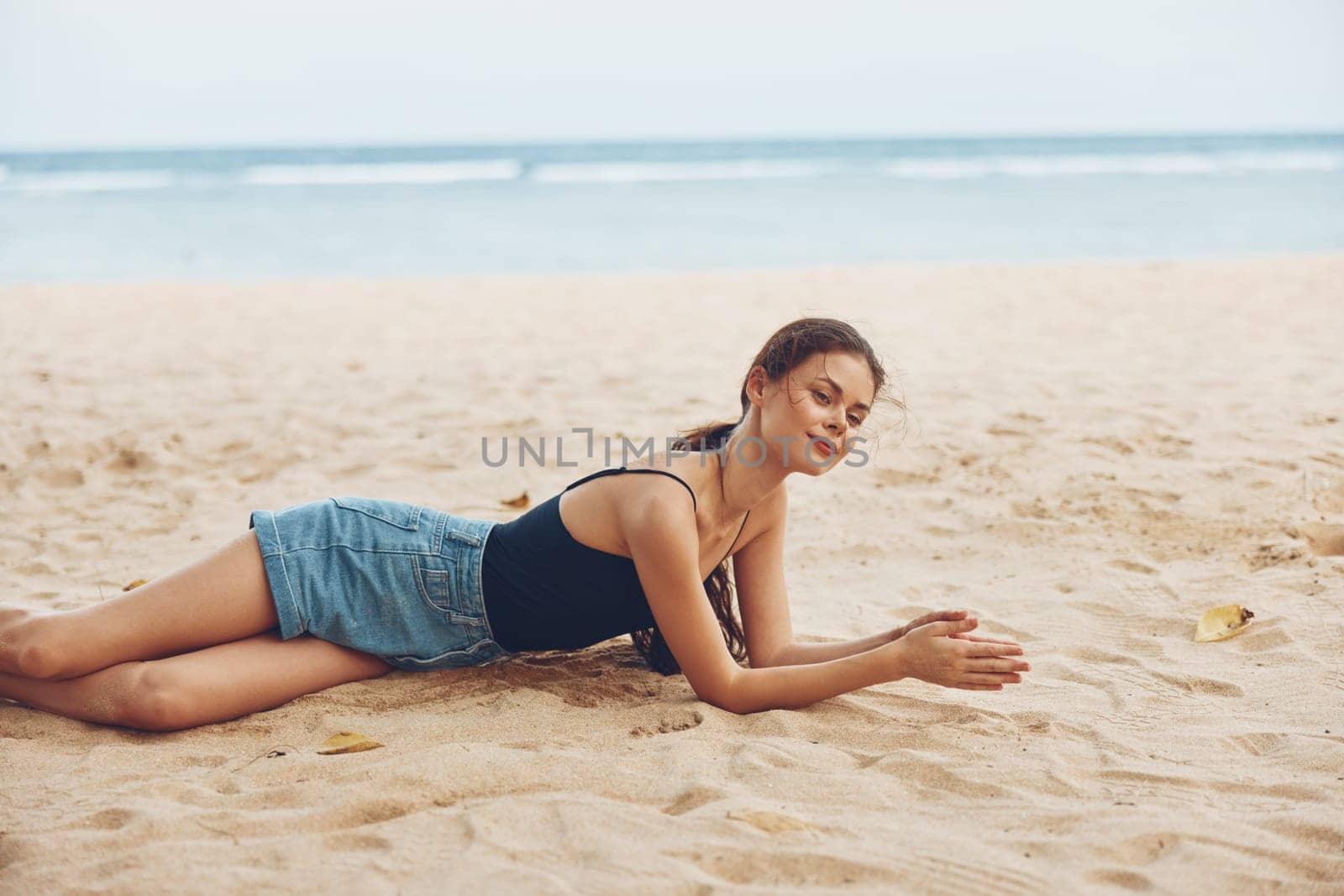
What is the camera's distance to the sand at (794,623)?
2.10 m

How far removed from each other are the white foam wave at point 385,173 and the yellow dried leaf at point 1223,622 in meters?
25.6

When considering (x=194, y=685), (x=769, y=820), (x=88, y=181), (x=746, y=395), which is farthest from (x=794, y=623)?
(x=88, y=181)

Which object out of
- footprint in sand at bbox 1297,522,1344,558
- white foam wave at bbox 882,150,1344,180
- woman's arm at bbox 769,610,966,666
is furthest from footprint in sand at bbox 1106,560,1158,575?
white foam wave at bbox 882,150,1344,180

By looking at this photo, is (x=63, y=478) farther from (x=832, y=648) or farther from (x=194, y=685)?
(x=832, y=648)

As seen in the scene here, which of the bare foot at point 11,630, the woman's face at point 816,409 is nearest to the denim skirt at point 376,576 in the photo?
the bare foot at point 11,630

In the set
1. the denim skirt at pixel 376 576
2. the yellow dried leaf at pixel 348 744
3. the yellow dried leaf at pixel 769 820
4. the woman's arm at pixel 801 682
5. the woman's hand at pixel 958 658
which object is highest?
the denim skirt at pixel 376 576

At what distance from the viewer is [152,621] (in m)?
2.77

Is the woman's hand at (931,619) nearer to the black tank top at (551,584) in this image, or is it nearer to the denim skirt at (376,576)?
the black tank top at (551,584)

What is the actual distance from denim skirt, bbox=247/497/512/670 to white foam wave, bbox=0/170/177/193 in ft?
81.9

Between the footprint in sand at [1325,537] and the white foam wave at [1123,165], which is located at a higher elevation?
the white foam wave at [1123,165]

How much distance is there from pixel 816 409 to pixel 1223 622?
1.58 metres

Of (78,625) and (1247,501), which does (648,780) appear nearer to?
(78,625)

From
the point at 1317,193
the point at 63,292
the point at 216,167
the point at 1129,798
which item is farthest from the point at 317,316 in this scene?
the point at 216,167

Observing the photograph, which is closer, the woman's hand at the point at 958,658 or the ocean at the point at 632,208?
the woman's hand at the point at 958,658
